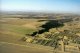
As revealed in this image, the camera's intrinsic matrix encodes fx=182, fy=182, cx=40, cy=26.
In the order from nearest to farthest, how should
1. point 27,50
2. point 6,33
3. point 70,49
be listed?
1. point 27,50
2. point 70,49
3. point 6,33

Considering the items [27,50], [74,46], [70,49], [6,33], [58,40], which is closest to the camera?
[27,50]

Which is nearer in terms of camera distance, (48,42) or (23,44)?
(23,44)

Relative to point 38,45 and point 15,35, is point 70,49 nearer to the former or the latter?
point 38,45

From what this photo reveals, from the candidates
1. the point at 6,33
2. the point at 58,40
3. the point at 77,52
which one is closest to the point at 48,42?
the point at 58,40

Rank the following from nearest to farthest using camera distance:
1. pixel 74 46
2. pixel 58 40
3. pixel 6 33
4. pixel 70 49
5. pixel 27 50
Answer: pixel 27 50 → pixel 70 49 → pixel 74 46 → pixel 58 40 → pixel 6 33

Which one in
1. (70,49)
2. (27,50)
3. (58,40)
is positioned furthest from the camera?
(58,40)

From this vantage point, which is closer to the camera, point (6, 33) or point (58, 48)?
point (58, 48)

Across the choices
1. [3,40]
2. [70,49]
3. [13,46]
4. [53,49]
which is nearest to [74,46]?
[70,49]

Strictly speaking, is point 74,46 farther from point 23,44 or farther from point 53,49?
point 23,44
